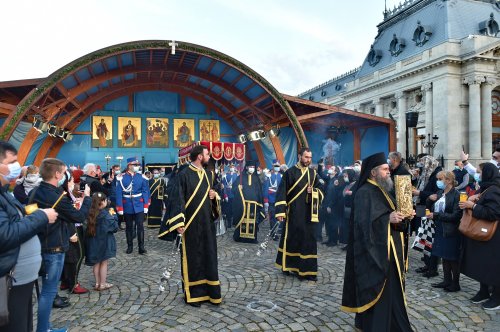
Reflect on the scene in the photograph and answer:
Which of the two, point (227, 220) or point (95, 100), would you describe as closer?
point (227, 220)

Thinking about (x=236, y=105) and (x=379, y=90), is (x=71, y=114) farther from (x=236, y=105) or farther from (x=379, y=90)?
(x=379, y=90)

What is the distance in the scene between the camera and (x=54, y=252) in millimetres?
4125

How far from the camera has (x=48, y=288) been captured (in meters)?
4.01

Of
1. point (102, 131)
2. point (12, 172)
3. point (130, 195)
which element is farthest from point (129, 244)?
point (102, 131)

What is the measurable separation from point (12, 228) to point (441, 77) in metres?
36.7

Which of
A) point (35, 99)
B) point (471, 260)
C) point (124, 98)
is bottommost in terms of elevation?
point (471, 260)

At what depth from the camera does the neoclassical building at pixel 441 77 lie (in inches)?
1254

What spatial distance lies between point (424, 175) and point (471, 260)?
345 cm

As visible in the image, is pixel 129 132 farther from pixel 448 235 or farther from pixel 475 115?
pixel 475 115

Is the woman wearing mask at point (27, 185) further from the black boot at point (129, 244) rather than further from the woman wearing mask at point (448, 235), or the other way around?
the woman wearing mask at point (448, 235)

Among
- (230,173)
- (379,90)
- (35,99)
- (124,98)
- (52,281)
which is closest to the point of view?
(52,281)

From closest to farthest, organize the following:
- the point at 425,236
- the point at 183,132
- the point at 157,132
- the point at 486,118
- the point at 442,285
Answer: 1. the point at 442,285
2. the point at 425,236
3. the point at 157,132
4. the point at 183,132
5. the point at 486,118

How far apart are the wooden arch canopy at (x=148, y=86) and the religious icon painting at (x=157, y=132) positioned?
6.17 feet

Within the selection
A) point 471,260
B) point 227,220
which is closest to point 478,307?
point 471,260
